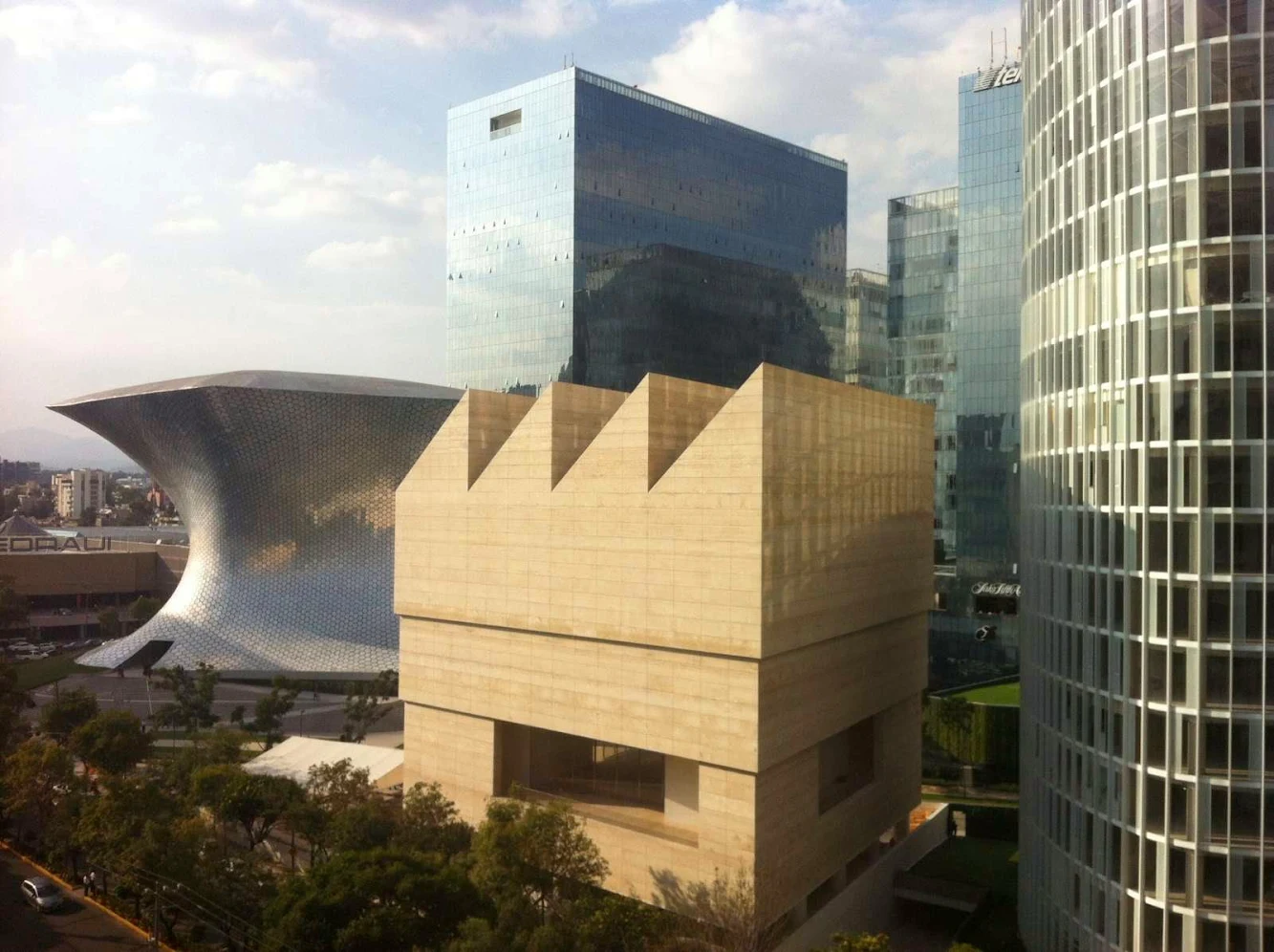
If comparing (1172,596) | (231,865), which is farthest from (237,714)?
(1172,596)

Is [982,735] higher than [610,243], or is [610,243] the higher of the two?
[610,243]

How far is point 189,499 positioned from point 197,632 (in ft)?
23.9

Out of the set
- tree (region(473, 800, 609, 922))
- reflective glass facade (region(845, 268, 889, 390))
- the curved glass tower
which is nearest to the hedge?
the curved glass tower

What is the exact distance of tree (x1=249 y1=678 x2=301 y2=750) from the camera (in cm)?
3770

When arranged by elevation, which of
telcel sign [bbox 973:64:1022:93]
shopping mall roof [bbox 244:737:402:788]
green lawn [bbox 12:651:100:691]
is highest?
telcel sign [bbox 973:64:1022:93]

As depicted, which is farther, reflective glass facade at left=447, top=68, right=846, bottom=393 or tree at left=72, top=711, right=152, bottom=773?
reflective glass facade at left=447, top=68, right=846, bottom=393

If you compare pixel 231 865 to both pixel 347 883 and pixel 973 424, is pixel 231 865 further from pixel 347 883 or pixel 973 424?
pixel 973 424

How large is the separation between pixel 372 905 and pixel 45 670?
4466 centimetres

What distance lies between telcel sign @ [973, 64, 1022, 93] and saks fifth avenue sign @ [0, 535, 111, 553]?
2795 inches

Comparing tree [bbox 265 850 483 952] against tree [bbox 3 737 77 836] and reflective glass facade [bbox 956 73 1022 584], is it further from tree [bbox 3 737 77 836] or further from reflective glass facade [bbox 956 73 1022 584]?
reflective glass facade [bbox 956 73 1022 584]

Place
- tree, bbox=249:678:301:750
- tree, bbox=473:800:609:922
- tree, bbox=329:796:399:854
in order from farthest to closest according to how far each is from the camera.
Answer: tree, bbox=249:678:301:750
tree, bbox=329:796:399:854
tree, bbox=473:800:609:922

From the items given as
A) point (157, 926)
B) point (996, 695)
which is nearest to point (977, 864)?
point (996, 695)

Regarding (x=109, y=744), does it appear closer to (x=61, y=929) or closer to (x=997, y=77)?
(x=61, y=929)

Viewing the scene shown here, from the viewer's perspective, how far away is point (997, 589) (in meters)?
50.5
